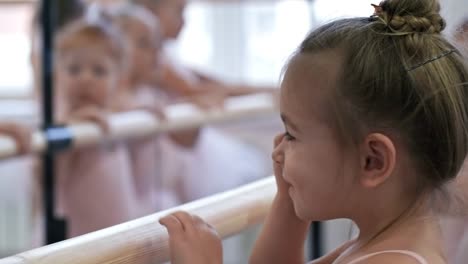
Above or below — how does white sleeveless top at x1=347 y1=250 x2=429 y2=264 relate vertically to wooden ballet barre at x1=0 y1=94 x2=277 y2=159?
above

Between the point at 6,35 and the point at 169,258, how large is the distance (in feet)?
6.47

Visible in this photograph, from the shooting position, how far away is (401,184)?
71 cm

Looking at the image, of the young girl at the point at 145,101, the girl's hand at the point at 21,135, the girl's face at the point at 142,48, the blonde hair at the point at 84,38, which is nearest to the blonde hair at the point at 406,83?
the girl's hand at the point at 21,135

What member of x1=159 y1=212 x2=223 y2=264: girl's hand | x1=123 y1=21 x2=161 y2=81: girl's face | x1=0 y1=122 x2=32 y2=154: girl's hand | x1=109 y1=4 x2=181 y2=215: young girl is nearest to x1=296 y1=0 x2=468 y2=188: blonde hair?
x1=159 y1=212 x2=223 y2=264: girl's hand

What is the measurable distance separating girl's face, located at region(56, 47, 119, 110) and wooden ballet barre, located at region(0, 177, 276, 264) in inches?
39.0

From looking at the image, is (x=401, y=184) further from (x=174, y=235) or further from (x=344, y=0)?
(x=344, y=0)

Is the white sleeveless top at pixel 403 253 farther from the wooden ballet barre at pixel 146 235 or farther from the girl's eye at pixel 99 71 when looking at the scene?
the girl's eye at pixel 99 71

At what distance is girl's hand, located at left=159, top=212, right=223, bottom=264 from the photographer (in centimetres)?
69

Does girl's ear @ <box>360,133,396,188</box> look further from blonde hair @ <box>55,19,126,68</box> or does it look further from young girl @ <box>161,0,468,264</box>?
blonde hair @ <box>55,19,126,68</box>

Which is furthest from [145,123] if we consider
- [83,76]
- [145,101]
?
[145,101]

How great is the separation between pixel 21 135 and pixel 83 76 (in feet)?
1.69

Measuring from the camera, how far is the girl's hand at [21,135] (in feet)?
4.19

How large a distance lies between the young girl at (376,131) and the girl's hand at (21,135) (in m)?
0.63

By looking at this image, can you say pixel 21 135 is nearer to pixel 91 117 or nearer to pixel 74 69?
pixel 91 117
